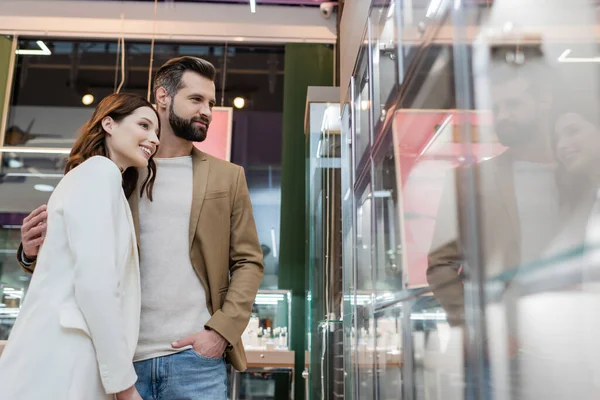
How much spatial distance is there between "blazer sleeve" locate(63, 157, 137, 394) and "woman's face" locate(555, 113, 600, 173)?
85 cm

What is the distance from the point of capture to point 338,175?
253 centimetres

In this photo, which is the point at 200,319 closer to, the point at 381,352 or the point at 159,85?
the point at 381,352

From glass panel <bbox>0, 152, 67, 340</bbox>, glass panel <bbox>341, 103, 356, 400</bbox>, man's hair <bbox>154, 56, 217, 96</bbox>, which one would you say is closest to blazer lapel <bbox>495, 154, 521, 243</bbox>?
man's hair <bbox>154, 56, 217, 96</bbox>

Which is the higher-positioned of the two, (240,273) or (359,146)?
(359,146)

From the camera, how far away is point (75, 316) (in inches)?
42.4

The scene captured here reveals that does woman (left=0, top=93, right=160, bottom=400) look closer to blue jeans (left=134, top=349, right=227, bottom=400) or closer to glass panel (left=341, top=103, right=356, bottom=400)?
blue jeans (left=134, top=349, right=227, bottom=400)

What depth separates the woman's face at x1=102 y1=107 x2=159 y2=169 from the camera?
1.35 metres

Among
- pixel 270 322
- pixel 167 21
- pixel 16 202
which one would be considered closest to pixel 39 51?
pixel 167 21

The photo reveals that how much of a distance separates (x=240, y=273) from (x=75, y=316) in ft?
1.61

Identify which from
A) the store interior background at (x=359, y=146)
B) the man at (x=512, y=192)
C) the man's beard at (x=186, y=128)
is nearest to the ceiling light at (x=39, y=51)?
the store interior background at (x=359, y=146)

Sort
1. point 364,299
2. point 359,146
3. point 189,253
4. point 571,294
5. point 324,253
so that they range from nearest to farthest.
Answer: point 571,294, point 189,253, point 364,299, point 359,146, point 324,253

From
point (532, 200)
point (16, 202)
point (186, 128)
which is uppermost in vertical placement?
point (16, 202)

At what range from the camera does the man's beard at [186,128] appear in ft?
5.15

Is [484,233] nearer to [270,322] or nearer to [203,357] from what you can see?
[203,357]
